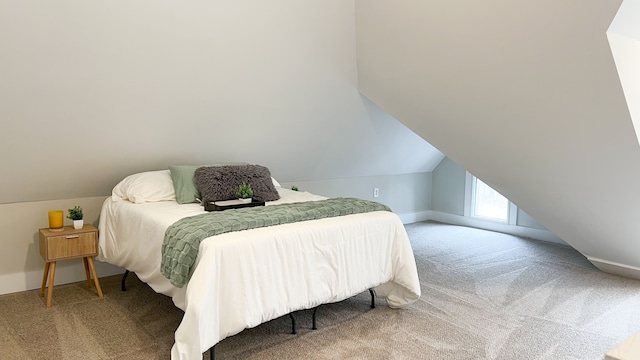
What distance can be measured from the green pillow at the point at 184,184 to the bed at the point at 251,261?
0.18 ft

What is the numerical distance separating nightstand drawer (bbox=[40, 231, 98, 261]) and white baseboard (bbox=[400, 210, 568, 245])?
12.5ft

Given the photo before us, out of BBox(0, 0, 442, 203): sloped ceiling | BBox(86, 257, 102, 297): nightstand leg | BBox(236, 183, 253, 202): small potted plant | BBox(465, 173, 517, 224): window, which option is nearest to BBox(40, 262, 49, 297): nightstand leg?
BBox(86, 257, 102, 297): nightstand leg

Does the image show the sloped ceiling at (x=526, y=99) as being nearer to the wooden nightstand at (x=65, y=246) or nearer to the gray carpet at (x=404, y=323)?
the gray carpet at (x=404, y=323)

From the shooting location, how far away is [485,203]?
228 inches

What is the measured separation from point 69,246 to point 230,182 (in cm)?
119

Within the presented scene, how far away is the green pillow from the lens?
337 cm

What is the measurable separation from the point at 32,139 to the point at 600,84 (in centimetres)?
355

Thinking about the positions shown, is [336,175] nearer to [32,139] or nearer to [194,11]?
[194,11]

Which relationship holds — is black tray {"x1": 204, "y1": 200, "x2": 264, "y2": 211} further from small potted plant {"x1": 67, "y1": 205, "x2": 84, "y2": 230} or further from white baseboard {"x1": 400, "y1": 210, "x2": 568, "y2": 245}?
white baseboard {"x1": 400, "y1": 210, "x2": 568, "y2": 245}

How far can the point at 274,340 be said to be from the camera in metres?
2.69

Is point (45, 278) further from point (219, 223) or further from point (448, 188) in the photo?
point (448, 188)

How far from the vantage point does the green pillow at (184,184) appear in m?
3.37

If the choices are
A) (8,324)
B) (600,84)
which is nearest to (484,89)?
(600,84)

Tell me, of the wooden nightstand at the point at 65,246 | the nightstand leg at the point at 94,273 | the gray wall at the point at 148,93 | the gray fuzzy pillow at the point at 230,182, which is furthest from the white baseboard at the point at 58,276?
the gray fuzzy pillow at the point at 230,182
